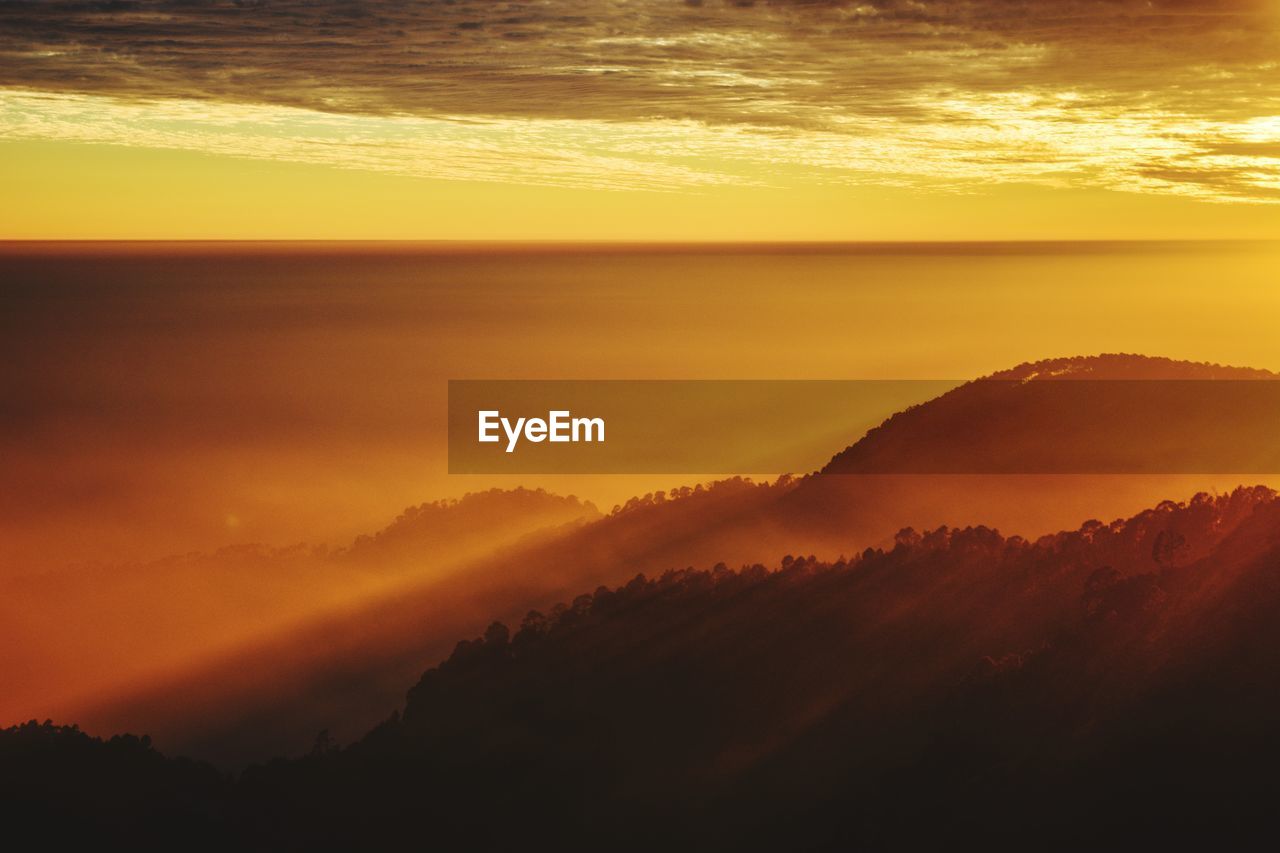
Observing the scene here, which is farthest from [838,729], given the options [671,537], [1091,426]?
[1091,426]

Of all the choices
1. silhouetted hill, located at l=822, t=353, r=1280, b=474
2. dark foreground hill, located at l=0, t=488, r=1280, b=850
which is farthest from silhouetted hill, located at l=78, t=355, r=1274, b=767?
dark foreground hill, located at l=0, t=488, r=1280, b=850

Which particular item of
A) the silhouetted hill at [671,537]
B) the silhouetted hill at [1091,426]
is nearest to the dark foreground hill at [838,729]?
the silhouetted hill at [671,537]

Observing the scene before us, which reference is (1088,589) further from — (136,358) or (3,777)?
(136,358)

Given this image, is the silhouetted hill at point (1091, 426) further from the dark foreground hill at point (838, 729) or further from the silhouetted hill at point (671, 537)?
the dark foreground hill at point (838, 729)

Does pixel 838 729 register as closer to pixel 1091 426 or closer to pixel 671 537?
pixel 671 537

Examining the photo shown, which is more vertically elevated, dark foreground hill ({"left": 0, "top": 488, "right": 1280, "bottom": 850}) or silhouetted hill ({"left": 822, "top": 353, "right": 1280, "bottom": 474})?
dark foreground hill ({"left": 0, "top": 488, "right": 1280, "bottom": 850})

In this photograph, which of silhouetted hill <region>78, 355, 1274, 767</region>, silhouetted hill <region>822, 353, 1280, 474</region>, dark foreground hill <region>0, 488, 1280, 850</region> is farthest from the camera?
silhouetted hill <region>822, 353, 1280, 474</region>

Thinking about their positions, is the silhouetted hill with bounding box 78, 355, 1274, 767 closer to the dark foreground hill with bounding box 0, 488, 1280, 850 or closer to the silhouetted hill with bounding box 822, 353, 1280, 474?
the silhouetted hill with bounding box 822, 353, 1280, 474

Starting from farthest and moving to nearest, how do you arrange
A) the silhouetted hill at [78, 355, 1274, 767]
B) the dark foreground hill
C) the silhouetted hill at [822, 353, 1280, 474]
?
the silhouetted hill at [822, 353, 1280, 474] → the silhouetted hill at [78, 355, 1274, 767] → the dark foreground hill

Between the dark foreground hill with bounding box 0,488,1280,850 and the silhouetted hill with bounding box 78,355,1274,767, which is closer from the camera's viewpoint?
the dark foreground hill with bounding box 0,488,1280,850
